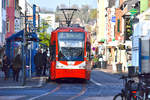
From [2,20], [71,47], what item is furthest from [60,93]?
[2,20]

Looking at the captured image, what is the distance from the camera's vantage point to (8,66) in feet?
110

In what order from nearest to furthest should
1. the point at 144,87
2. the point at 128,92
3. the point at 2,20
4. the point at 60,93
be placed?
the point at 128,92, the point at 144,87, the point at 60,93, the point at 2,20

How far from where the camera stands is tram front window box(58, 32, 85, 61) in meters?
30.4

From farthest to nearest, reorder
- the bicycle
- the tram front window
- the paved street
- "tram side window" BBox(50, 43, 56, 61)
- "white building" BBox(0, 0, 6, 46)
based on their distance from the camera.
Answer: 1. "white building" BBox(0, 0, 6, 46)
2. "tram side window" BBox(50, 43, 56, 61)
3. the tram front window
4. the paved street
5. the bicycle

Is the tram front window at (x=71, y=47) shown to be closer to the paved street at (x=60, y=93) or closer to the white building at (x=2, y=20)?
the paved street at (x=60, y=93)

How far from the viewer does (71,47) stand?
30.6 meters

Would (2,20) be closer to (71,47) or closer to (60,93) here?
(71,47)

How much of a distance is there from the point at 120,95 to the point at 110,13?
6684cm

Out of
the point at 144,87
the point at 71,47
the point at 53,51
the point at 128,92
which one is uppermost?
Result: the point at 71,47

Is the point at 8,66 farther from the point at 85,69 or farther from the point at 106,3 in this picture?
the point at 106,3

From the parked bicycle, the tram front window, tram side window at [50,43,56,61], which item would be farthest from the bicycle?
tram side window at [50,43,56,61]

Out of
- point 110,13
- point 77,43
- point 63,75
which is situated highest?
point 110,13

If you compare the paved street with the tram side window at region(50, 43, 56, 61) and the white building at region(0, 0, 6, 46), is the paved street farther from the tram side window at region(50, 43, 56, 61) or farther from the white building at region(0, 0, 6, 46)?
the white building at region(0, 0, 6, 46)

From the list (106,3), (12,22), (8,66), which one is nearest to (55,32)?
(8,66)
